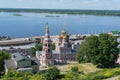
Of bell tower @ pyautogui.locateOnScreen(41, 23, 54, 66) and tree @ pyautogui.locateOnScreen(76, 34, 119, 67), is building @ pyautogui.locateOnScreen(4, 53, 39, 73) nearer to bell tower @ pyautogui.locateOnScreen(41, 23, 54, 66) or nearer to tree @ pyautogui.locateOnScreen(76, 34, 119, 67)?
bell tower @ pyautogui.locateOnScreen(41, 23, 54, 66)

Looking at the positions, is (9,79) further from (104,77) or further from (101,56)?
(101,56)

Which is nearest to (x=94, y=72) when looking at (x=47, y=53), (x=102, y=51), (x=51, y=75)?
(x=51, y=75)

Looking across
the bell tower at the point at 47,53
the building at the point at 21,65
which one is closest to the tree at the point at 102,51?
the bell tower at the point at 47,53

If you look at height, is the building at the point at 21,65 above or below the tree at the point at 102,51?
below

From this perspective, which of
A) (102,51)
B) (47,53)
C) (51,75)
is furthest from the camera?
(47,53)

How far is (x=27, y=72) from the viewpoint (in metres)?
40.1

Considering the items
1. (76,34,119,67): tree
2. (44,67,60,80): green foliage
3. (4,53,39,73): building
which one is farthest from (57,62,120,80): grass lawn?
(4,53,39,73): building

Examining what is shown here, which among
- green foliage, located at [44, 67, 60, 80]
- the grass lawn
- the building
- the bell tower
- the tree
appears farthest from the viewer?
the bell tower

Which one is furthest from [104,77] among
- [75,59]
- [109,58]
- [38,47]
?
[38,47]

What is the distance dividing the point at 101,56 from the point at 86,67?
2.74 metres

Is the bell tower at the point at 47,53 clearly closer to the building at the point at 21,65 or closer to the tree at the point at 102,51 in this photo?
the building at the point at 21,65

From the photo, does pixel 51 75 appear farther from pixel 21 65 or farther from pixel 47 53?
pixel 47 53

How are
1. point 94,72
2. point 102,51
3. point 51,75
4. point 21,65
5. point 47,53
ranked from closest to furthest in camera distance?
point 51,75 < point 94,72 < point 21,65 < point 102,51 < point 47,53

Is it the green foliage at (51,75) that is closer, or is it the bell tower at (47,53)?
the green foliage at (51,75)
